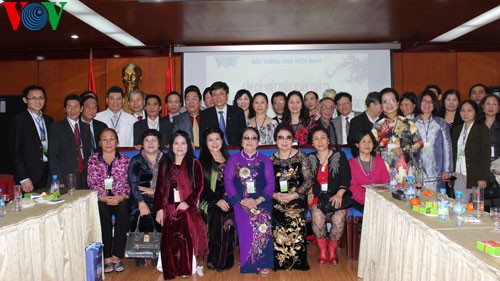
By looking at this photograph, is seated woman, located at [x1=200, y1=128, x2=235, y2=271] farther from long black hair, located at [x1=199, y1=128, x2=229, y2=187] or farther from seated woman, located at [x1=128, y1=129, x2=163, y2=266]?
seated woman, located at [x1=128, y1=129, x2=163, y2=266]

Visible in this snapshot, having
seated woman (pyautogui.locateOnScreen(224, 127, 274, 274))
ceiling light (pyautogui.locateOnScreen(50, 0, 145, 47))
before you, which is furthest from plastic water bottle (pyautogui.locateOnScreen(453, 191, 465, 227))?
ceiling light (pyautogui.locateOnScreen(50, 0, 145, 47))

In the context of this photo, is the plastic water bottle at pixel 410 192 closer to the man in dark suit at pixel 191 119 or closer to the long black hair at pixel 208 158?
the long black hair at pixel 208 158

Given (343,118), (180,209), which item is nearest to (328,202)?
(180,209)

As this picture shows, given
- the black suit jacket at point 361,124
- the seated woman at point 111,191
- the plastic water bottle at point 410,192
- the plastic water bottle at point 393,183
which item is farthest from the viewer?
the black suit jacket at point 361,124

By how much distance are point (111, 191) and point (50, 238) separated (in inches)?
51.3

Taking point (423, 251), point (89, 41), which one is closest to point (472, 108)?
point (423, 251)

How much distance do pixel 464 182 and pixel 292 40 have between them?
408 centimetres

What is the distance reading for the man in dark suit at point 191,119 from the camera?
4.74 m

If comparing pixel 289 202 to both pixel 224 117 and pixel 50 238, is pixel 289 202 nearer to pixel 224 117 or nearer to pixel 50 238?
pixel 224 117

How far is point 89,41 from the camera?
285 inches

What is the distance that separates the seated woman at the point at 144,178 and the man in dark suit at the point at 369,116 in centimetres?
220

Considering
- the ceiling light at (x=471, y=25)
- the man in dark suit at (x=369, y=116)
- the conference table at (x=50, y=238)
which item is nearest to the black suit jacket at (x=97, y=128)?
the conference table at (x=50, y=238)

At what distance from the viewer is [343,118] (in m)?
5.11

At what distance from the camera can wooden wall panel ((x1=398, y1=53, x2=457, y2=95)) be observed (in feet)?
25.7
